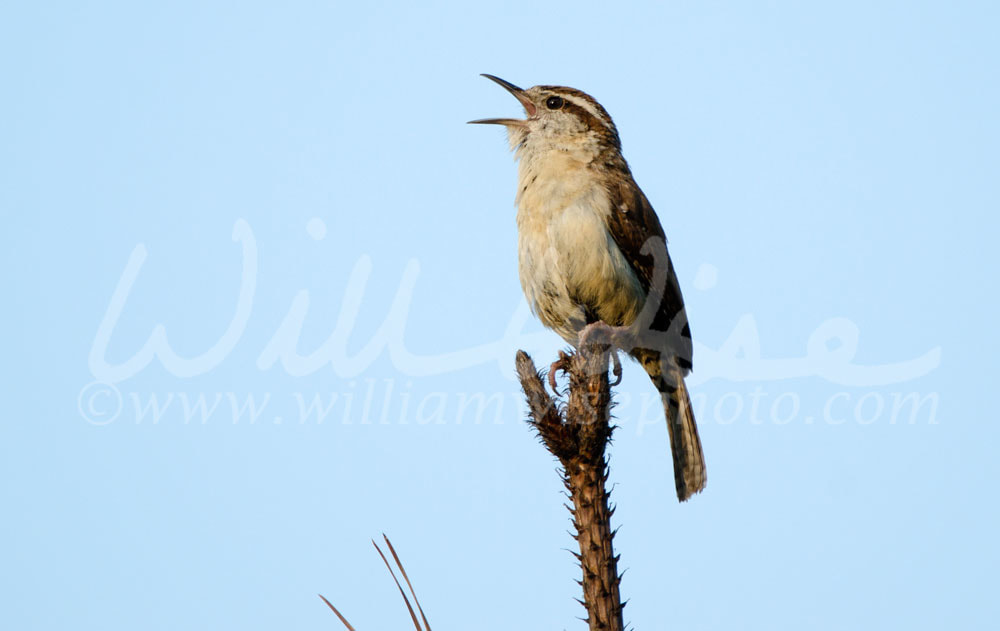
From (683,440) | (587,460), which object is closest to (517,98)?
(683,440)

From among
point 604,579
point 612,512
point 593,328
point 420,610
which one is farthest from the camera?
point 593,328

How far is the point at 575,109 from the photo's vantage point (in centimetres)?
686

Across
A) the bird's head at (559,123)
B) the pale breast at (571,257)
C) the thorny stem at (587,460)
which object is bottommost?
the thorny stem at (587,460)

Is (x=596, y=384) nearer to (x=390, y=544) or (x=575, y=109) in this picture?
(x=390, y=544)

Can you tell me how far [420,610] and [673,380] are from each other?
3.67m

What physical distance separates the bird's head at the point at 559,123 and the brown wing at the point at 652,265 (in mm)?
435

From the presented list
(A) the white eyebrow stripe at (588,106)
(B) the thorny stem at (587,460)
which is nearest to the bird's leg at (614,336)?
(B) the thorny stem at (587,460)

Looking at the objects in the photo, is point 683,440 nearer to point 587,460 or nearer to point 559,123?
point 559,123

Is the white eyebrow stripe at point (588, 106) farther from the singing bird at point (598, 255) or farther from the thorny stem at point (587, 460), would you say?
the thorny stem at point (587, 460)

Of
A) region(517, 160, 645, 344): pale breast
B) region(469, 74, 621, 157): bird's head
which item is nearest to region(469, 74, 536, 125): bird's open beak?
region(469, 74, 621, 157): bird's head

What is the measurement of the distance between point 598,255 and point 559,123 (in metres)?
1.41

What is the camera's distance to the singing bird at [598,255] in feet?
19.1

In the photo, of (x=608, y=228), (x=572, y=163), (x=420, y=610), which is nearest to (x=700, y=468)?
(x=608, y=228)

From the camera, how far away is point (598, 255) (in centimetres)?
579
